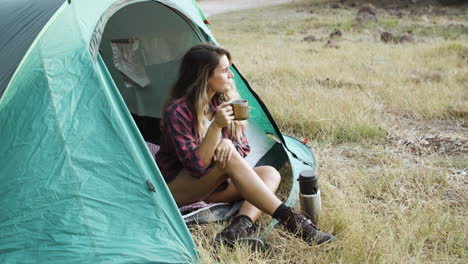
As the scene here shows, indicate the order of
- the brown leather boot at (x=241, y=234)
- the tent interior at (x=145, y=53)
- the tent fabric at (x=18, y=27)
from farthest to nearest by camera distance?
the tent interior at (x=145, y=53), the tent fabric at (x=18, y=27), the brown leather boot at (x=241, y=234)

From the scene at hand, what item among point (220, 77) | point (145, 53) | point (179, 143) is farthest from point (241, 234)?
point (145, 53)

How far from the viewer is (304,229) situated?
97.4 inches

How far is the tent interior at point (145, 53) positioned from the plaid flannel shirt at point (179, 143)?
4.92 ft

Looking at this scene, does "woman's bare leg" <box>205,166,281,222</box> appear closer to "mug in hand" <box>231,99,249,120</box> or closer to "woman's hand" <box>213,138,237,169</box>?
"woman's hand" <box>213,138,237,169</box>

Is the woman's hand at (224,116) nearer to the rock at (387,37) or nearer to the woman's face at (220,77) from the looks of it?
the woman's face at (220,77)

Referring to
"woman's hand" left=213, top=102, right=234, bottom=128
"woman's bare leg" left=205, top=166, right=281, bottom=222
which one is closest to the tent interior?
"woman's bare leg" left=205, top=166, right=281, bottom=222

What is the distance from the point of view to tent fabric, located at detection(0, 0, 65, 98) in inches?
104

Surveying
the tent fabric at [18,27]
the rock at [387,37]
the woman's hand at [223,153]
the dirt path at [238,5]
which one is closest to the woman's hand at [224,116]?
the woman's hand at [223,153]

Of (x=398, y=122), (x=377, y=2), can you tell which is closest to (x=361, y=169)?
(x=398, y=122)

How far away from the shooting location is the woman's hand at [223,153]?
8.25 feet

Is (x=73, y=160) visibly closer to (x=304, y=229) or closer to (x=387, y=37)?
(x=304, y=229)

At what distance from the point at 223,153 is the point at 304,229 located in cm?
58

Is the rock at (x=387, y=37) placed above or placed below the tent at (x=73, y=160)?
below

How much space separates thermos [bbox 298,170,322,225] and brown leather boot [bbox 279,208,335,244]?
16 cm
